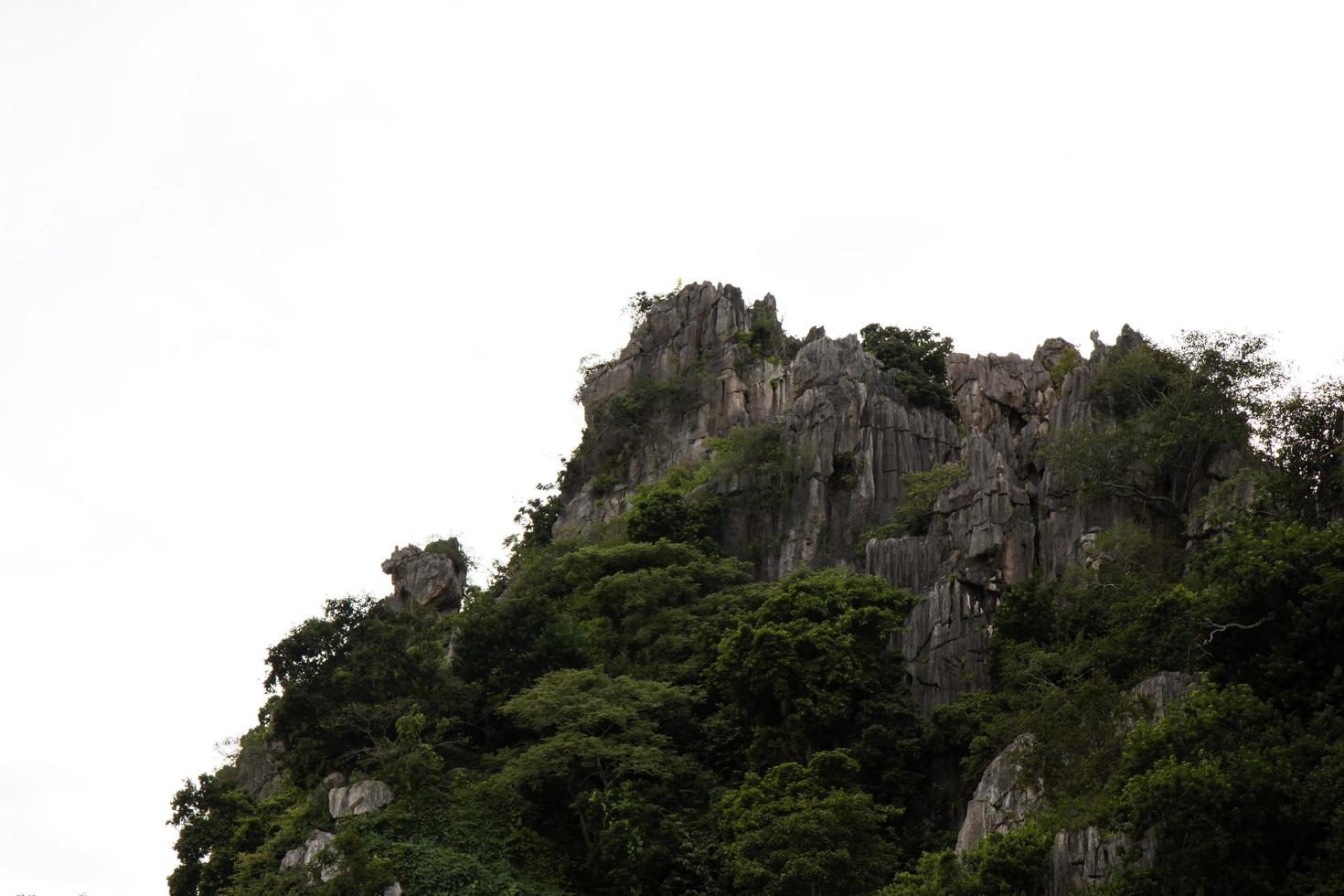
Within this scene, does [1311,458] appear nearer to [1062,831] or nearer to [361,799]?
[1062,831]

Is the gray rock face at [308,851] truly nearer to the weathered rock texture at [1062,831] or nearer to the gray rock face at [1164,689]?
the weathered rock texture at [1062,831]

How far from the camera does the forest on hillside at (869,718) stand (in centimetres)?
3161

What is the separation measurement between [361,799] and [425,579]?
23.9 meters

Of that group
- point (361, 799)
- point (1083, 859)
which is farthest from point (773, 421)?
point (1083, 859)

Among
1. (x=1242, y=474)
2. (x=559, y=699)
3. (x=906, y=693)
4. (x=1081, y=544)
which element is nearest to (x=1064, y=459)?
(x=1081, y=544)

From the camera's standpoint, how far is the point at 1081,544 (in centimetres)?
4400

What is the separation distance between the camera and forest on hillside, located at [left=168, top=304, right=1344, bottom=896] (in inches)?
1244

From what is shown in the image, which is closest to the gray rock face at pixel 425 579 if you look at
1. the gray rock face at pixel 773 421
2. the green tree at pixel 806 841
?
the gray rock face at pixel 773 421

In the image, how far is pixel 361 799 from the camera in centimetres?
4044

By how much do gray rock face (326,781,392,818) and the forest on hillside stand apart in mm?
93

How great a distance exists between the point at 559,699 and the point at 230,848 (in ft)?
32.3

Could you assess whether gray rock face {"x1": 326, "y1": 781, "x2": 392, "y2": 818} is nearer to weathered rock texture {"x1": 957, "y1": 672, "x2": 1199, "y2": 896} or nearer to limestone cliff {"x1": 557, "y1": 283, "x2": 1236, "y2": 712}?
limestone cliff {"x1": 557, "y1": 283, "x2": 1236, "y2": 712}

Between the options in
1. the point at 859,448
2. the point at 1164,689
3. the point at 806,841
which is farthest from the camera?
the point at 859,448

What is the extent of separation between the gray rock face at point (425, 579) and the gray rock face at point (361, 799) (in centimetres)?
2205
